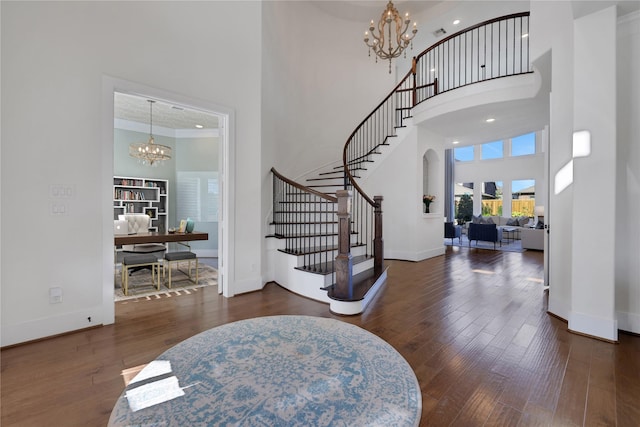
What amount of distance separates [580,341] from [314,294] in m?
2.57

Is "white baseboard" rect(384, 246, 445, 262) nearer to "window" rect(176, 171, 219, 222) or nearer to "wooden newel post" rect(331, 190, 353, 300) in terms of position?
"wooden newel post" rect(331, 190, 353, 300)

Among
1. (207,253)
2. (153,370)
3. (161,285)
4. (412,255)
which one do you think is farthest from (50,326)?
(412,255)

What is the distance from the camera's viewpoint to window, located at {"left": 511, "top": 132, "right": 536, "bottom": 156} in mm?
10484

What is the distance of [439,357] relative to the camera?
6.74ft

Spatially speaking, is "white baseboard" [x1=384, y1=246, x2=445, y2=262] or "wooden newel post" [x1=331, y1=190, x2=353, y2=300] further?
"white baseboard" [x1=384, y1=246, x2=445, y2=262]

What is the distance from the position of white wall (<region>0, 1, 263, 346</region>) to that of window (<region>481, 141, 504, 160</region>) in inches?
478

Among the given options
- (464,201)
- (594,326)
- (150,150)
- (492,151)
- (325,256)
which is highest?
(492,151)

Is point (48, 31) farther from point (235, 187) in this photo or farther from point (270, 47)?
point (270, 47)

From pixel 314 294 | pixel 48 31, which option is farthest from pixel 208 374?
pixel 48 31

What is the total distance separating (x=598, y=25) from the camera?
242cm

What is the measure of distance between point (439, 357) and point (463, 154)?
40.6ft

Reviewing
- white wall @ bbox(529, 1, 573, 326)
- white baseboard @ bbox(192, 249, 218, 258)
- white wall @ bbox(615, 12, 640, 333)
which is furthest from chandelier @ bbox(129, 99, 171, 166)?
white wall @ bbox(615, 12, 640, 333)

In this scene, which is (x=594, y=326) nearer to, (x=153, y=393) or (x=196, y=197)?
(x=153, y=393)

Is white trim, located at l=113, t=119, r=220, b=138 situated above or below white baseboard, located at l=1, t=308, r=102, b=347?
above
